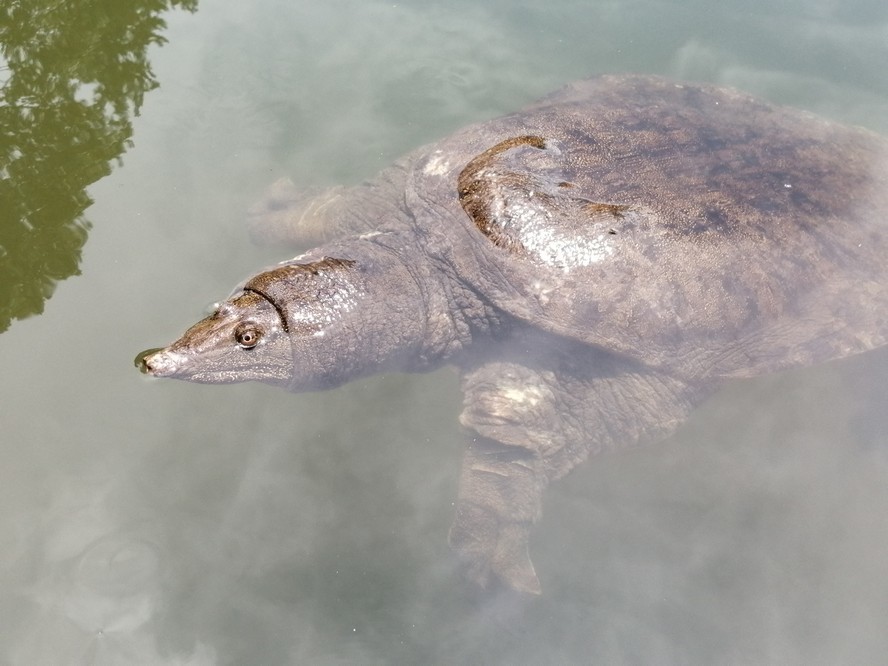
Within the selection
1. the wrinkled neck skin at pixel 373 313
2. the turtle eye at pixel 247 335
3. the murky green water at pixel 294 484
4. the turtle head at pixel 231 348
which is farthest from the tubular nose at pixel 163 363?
the murky green water at pixel 294 484

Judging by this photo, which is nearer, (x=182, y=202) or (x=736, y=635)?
(x=736, y=635)

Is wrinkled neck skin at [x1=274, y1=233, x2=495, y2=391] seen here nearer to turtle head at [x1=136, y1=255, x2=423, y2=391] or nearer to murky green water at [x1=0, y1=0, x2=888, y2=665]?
turtle head at [x1=136, y1=255, x2=423, y2=391]

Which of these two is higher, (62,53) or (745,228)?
(62,53)

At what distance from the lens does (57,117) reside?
4.87m

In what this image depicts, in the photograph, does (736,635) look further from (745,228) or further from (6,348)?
(6,348)

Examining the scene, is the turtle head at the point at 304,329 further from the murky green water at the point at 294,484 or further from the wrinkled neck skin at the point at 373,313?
the murky green water at the point at 294,484

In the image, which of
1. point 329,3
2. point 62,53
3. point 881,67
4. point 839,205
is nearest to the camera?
point 839,205

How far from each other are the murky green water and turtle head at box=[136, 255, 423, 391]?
555mm

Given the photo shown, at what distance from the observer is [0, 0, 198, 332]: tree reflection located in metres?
4.22

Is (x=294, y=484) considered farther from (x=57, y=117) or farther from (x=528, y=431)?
(x=57, y=117)

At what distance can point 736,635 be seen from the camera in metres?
3.46

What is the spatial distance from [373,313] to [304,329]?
1.31 feet

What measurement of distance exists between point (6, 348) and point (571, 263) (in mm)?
3342

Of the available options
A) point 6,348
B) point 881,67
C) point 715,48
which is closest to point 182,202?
point 6,348
